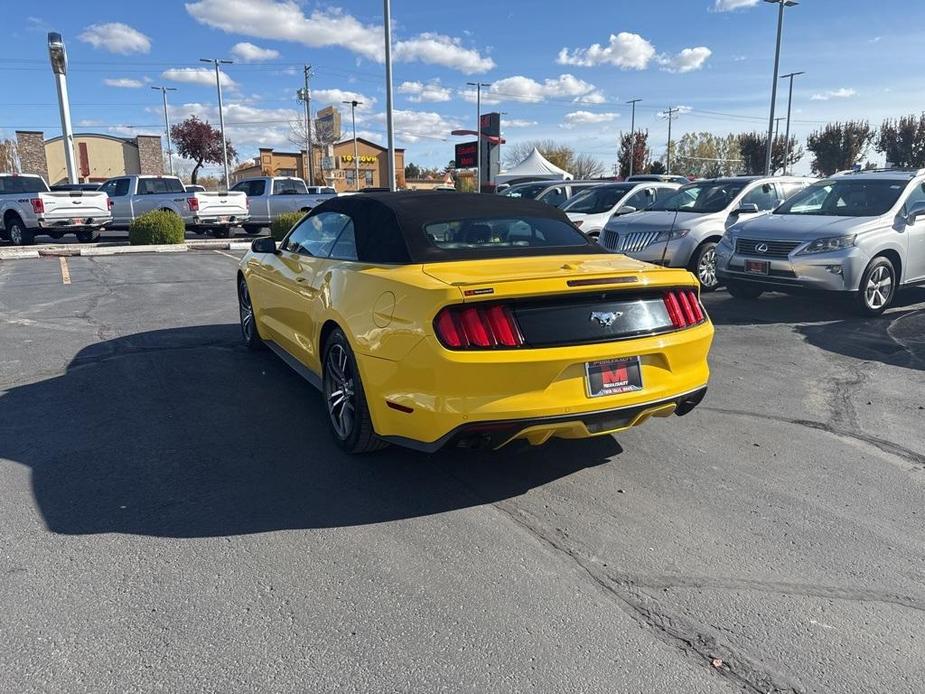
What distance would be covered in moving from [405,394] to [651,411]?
4.17 ft

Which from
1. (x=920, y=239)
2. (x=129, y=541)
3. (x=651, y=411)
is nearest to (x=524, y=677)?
(x=651, y=411)

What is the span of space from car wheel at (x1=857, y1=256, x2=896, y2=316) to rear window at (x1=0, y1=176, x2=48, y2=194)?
18514 millimetres

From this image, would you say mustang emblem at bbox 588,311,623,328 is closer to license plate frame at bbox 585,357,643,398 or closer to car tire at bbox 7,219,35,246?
license plate frame at bbox 585,357,643,398

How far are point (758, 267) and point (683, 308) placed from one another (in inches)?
213

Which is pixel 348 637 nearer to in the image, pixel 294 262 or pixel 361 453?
pixel 361 453

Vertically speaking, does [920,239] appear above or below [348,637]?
above

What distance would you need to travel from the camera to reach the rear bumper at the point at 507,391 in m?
3.30

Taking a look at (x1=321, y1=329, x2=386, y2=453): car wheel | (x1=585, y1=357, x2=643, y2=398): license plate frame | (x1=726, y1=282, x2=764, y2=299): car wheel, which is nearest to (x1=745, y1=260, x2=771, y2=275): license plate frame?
(x1=726, y1=282, x2=764, y2=299): car wheel

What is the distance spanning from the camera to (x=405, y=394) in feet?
11.5

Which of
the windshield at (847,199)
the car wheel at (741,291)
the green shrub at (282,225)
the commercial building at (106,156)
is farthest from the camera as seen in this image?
the commercial building at (106,156)

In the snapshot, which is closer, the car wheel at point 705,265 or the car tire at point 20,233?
the car wheel at point 705,265

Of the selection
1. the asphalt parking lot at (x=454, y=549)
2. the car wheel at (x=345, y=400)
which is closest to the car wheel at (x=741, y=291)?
the asphalt parking lot at (x=454, y=549)

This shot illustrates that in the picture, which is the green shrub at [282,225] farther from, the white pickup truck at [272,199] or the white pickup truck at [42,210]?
the white pickup truck at [42,210]

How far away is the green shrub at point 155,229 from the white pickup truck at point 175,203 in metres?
2.38
